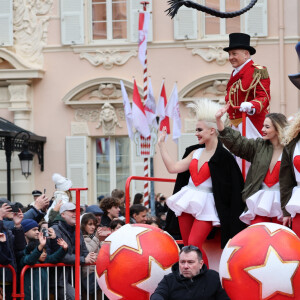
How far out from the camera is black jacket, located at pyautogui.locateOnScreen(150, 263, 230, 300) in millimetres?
8336

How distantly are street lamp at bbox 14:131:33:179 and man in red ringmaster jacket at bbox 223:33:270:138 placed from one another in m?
13.0

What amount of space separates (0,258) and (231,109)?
2.68 metres

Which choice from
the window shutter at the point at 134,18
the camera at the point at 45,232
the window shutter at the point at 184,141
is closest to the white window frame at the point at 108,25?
the window shutter at the point at 134,18

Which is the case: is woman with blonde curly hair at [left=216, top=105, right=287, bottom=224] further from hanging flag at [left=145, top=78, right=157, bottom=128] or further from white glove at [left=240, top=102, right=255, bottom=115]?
hanging flag at [left=145, top=78, right=157, bottom=128]

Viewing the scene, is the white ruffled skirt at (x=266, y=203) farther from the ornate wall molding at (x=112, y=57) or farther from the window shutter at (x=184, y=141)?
the ornate wall molding at (x=112, y=57)

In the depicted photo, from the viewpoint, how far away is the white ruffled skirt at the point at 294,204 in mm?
8688

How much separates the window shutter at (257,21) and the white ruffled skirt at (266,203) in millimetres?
15775

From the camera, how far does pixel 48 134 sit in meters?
25.6

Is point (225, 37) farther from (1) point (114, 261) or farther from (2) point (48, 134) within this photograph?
(1) point (114, 261)

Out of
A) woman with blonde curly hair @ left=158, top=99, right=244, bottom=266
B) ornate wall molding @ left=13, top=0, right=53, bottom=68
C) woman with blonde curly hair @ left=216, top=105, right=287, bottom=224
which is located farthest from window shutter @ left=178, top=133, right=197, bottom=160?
woman with blonde curly hair @ left=216, top=105, right=287, bottom=224

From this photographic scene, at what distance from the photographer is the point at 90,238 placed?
11.3 metres

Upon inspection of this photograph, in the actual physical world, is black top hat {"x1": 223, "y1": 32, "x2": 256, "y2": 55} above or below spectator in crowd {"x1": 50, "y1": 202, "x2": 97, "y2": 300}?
above

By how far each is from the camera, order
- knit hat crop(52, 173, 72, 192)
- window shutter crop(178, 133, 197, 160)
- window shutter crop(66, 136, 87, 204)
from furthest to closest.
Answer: window shutter crop(66, 136, 87, 204) → window shutter crop(178, 133, 197, 160) → knit hat crop(52, 173, 72, 192)

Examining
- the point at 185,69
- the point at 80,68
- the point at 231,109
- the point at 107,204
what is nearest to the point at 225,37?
the point at 185,69
